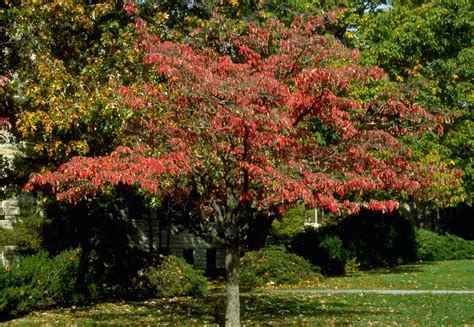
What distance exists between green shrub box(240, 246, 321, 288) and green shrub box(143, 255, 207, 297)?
308 centimetres

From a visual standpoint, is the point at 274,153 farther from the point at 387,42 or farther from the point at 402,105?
the point at 387,42

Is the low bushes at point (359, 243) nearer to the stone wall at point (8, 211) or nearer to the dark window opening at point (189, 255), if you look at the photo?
the dark window opening at point (189, 255)

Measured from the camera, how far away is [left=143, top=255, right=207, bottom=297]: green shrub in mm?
19953

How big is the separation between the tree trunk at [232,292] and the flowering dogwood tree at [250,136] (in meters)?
0.02

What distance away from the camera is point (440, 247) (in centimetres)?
3716

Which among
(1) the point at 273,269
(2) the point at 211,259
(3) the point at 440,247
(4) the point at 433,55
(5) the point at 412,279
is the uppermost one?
(4) the point at 433,55

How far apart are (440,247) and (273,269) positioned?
633 inches

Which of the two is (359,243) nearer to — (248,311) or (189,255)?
(189,255)

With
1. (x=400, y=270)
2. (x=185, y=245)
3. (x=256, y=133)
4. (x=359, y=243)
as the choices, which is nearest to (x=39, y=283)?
(x=256, y=133)

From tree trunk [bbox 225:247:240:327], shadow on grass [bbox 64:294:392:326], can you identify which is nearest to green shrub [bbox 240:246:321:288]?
shadow on grass [bbox 64:294:392:326]

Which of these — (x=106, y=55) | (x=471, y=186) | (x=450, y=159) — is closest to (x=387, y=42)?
(x=450, y=159)

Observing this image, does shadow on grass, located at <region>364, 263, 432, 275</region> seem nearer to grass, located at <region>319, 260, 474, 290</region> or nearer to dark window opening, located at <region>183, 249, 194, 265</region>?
grass, located at <region>319, 260, 474, 290</region>

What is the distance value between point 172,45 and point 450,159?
17322 millimetres

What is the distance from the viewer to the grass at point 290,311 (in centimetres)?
1455
